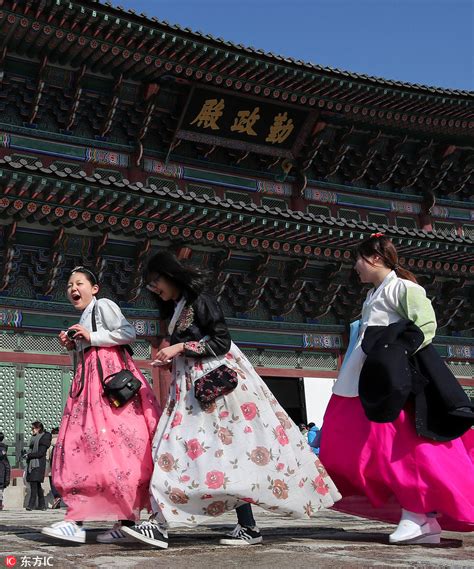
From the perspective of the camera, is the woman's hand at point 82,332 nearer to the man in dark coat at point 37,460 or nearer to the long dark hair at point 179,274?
the long dark hair at point 179,274

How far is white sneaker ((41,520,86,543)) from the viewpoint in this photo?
395cm

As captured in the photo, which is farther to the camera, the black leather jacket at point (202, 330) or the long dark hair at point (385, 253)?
the long dark hair at point (385, 253)

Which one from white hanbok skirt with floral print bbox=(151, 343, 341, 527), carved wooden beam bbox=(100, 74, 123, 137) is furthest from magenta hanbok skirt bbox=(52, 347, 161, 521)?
carved wooden beam bbox=(100, 74, 123, 137)

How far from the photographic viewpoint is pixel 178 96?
14.0 m

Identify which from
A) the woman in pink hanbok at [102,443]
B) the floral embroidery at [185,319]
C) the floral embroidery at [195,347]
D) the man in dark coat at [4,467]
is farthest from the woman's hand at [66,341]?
the man in dark coat at [4,467]

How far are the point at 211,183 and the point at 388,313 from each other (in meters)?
10.7

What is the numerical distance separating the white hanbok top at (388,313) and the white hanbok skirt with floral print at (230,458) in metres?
0.45

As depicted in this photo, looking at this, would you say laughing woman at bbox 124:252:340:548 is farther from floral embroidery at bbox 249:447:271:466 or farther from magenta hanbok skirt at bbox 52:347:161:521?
magenta hanbok skirt at bbox 52:347:161:521

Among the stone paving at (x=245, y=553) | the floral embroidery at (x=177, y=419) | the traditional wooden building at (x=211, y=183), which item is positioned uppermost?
the traditional wooden building at (x=211, y=183)

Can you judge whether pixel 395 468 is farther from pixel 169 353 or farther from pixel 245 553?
pixel 169 353

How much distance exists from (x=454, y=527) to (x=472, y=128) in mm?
13424

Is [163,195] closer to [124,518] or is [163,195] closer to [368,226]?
[368,226]

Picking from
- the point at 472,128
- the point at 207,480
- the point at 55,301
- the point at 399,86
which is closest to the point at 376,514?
the point at 207,480

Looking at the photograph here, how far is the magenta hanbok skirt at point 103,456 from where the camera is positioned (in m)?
4.10
